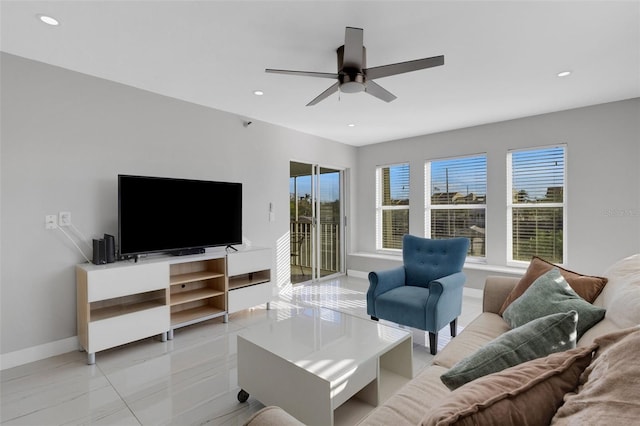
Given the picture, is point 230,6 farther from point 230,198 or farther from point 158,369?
point 158,369

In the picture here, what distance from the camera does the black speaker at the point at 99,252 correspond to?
264 centimetres

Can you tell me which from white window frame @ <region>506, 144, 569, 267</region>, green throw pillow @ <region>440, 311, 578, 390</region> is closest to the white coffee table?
green throw pillow @ <region>440, 311, 578, 390</region>

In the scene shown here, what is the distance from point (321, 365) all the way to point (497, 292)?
151cm

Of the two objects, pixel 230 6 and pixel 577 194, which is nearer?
pixel 230 6

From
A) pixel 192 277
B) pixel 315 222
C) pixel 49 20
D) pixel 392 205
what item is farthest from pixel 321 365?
pixel 392 205

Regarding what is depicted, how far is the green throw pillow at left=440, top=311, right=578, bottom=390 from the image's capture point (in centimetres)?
105

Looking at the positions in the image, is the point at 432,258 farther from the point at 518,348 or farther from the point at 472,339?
the point at 518,348

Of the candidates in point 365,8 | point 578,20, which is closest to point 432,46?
point 365,8

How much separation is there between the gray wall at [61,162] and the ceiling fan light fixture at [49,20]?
740 mm

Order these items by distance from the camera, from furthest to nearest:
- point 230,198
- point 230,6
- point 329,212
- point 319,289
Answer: point 329,212
point 319,289
point 230,198
point 230,6

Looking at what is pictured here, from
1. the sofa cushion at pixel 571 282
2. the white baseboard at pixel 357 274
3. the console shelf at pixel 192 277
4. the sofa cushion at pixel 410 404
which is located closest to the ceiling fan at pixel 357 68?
the sofa cushion at pixel 571 282

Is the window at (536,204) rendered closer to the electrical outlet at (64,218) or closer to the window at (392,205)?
the window at (392,205)

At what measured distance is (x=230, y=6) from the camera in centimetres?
188

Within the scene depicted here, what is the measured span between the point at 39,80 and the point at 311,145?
329cm
